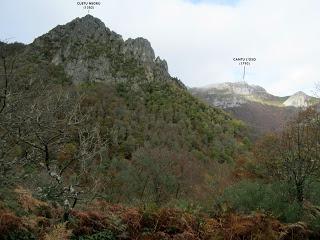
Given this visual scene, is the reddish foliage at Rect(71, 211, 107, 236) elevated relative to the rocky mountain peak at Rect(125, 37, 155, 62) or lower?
lower

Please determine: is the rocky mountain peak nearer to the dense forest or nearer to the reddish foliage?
the dense forest

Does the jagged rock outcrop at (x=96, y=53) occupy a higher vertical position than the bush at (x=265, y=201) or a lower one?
higher

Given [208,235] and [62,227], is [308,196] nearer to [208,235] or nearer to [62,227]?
[208,235]

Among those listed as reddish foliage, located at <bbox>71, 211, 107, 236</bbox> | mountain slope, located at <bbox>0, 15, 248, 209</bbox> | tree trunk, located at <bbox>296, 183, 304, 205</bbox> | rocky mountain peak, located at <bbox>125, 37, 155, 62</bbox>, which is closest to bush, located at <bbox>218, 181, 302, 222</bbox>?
tree trunk, located at <bbox>296, 183, 304, 205</bbox>

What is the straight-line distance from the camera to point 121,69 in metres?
110

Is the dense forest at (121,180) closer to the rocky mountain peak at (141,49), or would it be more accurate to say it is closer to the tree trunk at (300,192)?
the tree trunk at (300,192)

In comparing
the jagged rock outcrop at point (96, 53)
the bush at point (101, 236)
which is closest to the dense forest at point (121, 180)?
the bush at point (101, 236)

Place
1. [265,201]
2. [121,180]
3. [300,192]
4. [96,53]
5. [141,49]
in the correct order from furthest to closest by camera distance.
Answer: [141,49] < [96,53] < [121,180] < [300,192] < [265,201]

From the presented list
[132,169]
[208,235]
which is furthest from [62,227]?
[132,169]

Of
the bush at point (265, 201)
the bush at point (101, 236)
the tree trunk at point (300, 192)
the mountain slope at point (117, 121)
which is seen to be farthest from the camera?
the mountain slope at point (117, 121)

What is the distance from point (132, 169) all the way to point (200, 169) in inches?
330

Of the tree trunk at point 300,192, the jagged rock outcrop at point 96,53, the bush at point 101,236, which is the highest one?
the jagged rock outcrop at point 96,53

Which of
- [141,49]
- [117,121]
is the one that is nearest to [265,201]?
[117,121]

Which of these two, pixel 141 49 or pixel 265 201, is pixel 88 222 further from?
pixel 141 49
